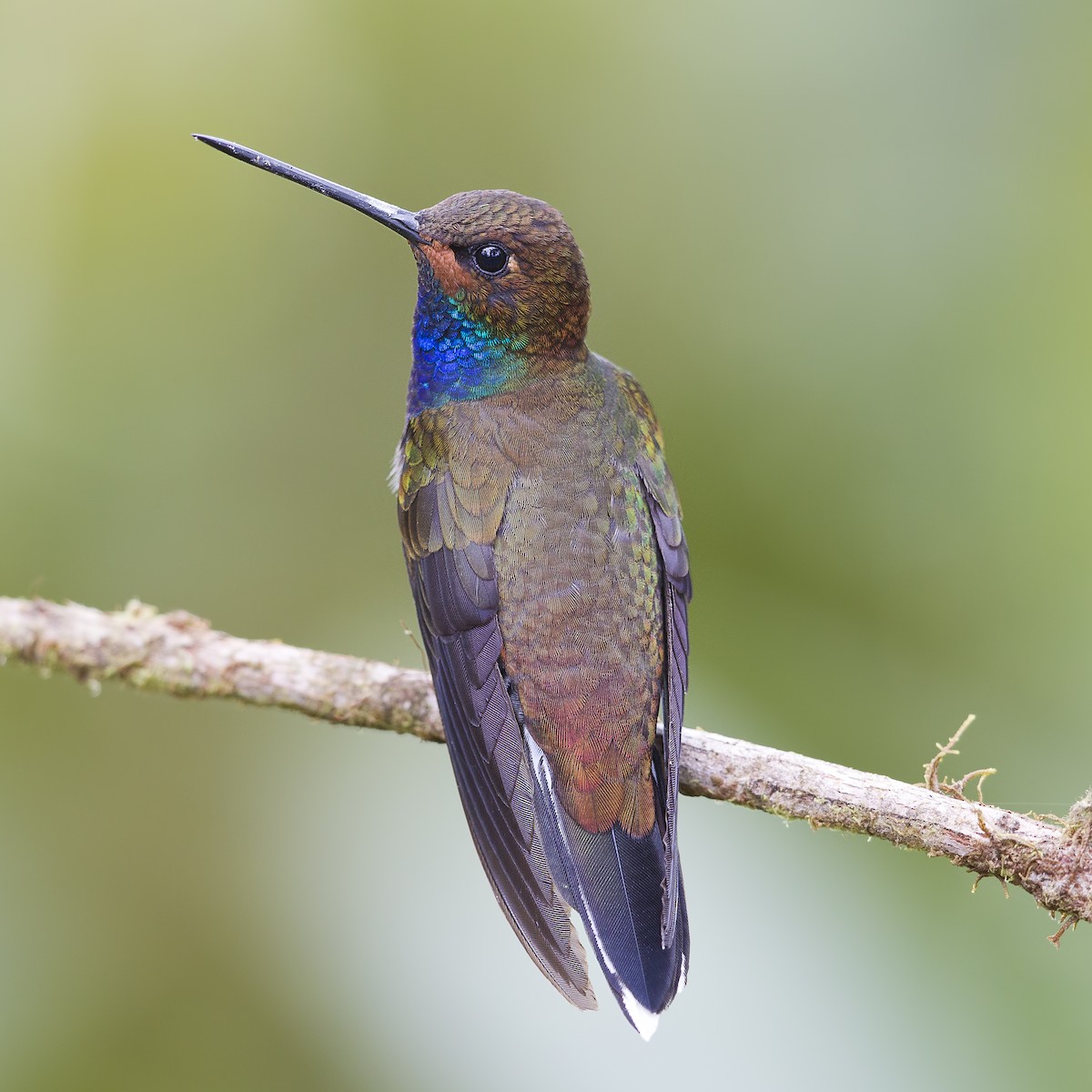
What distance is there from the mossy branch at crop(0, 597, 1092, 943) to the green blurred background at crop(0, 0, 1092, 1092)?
0.60 m

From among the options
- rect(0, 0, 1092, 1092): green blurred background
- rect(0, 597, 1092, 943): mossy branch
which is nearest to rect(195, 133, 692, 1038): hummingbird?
rect(0, 597, 1092, 943): mossy branch

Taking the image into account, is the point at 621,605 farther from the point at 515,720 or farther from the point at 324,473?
the point at 324,473

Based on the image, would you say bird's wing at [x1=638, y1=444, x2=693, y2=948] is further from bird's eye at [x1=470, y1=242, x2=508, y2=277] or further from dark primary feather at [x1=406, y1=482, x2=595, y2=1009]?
bird's eye at [x1=470, y1=242, x2=508, y2=277]

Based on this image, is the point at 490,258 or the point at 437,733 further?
the point at 490,258

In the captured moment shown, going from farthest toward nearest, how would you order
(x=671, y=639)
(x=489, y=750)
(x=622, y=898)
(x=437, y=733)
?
(x=437, y=733) < (x=671, y=639) < (x=489, y=750) < (x=622, y=898)

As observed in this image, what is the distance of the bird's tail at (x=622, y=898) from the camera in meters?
2.42

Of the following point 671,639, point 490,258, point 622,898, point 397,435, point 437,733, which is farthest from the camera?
point 397,435

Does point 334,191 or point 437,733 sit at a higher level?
point 334,191

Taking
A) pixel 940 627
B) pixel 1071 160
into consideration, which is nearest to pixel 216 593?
pixel 940 627

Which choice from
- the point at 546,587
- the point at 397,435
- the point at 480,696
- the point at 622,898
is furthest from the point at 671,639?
the point at 397,435

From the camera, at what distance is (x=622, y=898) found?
2.54 m

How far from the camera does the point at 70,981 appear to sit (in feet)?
11.2

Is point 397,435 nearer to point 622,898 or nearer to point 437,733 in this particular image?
point 437,733

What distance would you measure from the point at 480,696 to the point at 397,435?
1.63 metres
